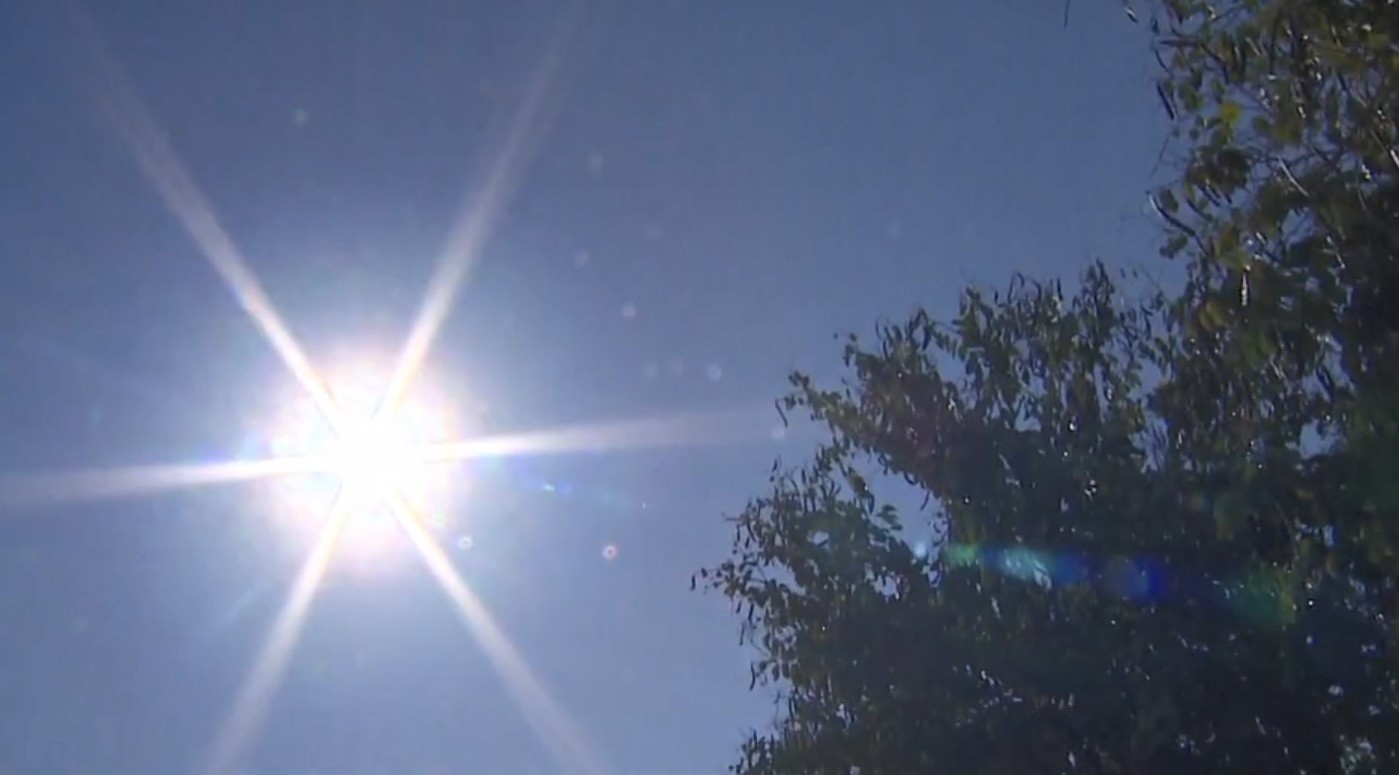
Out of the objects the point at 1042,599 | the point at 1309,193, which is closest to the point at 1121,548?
the point at 1042,599

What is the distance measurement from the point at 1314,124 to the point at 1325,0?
2.32 ft

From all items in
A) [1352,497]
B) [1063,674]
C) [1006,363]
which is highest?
[1006,363]

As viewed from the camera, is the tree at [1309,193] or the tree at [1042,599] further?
the tree at [1042,599]

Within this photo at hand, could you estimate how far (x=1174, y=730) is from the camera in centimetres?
1161

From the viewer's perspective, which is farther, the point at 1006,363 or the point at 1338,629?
the point at 1006,363

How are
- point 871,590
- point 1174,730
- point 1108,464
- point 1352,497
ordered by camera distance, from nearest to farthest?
point 1352,497
point 1174,730
point 1108,464
point 871,590

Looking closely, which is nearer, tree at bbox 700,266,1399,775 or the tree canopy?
the tree canopy

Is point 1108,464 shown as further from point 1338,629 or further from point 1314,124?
point 1314,124

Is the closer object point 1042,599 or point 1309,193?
point 1309,193

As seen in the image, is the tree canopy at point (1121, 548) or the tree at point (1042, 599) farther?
the tree at point (1042, 599)

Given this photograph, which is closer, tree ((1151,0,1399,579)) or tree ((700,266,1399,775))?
tree ((1151,0,1399,579))

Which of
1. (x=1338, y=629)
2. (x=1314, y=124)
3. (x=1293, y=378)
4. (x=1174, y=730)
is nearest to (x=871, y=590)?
(x=1174, y=730)

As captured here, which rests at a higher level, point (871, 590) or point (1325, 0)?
point (871, 590)

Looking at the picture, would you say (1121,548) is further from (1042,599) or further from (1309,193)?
(1309,193)
